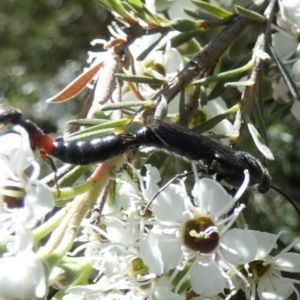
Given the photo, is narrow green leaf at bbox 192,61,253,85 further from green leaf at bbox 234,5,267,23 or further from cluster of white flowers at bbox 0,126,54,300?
cluster of white flowers at bbox 0,126,54,300

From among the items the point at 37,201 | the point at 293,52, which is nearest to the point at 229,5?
the point at 293,52

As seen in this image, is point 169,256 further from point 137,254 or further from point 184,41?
point 184,41

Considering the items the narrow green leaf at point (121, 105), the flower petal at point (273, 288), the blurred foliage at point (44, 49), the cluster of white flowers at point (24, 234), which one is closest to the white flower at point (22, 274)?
the cluster of white flowers at point (24, 234)

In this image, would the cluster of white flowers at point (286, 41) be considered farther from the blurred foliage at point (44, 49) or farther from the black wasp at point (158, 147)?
the blurred foliage at point (44, 49)

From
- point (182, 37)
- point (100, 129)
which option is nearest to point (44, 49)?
point (182, 37)

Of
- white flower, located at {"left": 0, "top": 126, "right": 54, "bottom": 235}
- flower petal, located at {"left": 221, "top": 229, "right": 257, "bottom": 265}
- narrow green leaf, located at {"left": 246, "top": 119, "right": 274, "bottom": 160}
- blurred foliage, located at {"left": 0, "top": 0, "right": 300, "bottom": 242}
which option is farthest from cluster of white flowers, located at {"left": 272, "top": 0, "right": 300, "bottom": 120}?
blurred foliage, located at {"left": 0, "top": 0, "right": 300, "bottom": 242}
